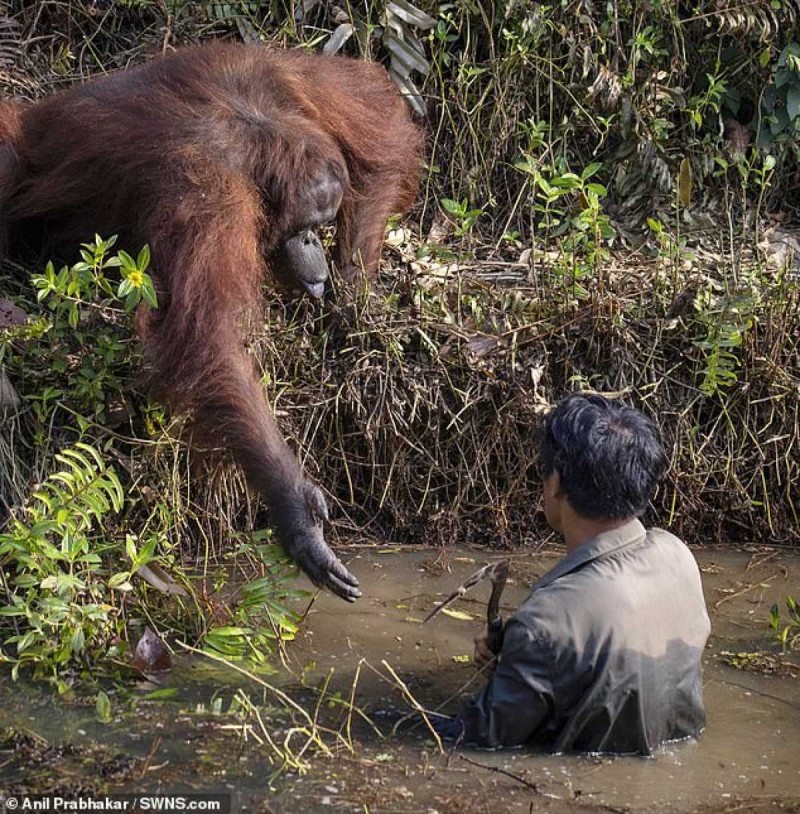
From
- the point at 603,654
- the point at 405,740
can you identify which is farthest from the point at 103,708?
the point at 603,654

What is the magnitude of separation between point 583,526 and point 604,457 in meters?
0.19

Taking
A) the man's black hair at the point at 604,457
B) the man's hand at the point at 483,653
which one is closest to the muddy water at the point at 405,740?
the man's hand at the point at 483,653

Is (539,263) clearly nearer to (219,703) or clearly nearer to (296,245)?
(296,245)

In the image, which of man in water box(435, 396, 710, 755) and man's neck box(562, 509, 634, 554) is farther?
man's neck box(562, 509, 634, 554)

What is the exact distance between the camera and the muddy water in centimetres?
302

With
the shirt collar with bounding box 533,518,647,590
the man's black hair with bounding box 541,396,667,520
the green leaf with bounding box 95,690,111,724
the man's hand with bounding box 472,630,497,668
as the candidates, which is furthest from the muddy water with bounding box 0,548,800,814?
the man's black hair with bounding box 541,396,667,520

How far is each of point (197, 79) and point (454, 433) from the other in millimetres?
1405

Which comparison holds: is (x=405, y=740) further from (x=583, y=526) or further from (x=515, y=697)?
(x=583, y=526)

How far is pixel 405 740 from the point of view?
3309mm

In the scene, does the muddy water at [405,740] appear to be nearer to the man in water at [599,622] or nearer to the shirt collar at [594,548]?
the man in water at [599,622]

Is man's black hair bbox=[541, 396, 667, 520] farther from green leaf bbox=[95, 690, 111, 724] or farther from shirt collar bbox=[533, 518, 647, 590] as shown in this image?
green leaf bbox=[95, 690, 111, 724]

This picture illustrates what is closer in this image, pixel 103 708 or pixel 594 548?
pixel 594 548

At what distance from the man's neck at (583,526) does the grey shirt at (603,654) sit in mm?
22

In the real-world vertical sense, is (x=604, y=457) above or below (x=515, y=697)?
above
